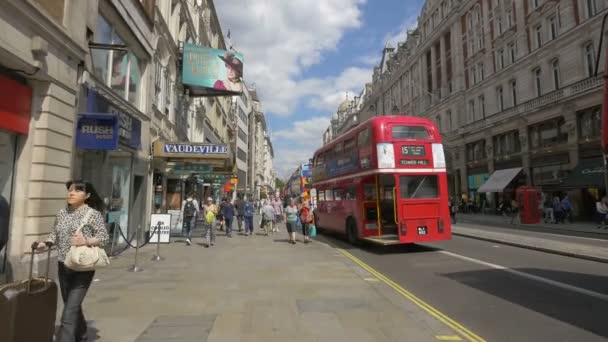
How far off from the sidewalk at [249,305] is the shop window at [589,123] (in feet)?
74.0

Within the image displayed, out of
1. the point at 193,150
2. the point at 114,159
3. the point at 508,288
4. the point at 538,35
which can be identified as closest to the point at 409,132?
the point at 508,288

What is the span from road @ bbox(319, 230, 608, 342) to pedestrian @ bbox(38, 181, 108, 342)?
4.68 meters

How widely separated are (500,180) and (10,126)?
107 feet

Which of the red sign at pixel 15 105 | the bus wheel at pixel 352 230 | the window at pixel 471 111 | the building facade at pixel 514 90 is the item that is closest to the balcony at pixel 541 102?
the building facade at pixel 514 90

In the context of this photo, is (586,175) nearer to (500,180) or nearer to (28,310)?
(500,180)

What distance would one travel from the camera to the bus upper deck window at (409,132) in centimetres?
1192

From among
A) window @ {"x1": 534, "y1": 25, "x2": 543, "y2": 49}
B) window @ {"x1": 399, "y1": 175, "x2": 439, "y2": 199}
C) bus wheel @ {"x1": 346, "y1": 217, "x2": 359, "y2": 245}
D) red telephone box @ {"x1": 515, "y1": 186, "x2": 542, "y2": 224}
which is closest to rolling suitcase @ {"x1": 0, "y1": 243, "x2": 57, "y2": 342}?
window @ {"x1": 399, "y1": 175, "x2": 439, "y2": 199}

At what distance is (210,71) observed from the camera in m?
20.8

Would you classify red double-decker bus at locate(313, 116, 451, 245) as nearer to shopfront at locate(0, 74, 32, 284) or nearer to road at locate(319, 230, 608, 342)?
road at locate(319, 230, 608, 342)

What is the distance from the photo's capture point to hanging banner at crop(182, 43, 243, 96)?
20.1 m

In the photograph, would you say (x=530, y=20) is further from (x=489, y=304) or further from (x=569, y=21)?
(x=489, y=304)

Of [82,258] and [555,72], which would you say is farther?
[555,72]

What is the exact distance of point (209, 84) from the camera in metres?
20.9

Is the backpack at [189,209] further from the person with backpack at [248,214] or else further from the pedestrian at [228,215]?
the person with backpack at [248,214]
